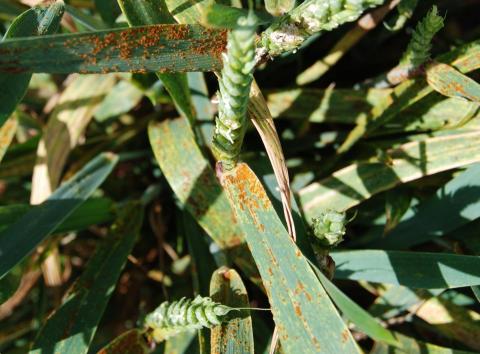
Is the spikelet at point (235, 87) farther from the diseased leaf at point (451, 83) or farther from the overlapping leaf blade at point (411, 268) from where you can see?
the diseased leaf at point (451, 83)

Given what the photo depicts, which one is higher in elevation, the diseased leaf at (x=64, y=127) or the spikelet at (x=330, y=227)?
the diseased leaf at (x=64, y=127)

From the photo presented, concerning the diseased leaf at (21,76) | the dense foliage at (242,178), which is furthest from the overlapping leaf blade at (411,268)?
the diseased leaf at (21,76)

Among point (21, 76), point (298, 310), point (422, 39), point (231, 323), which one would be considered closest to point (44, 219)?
point (21, 76)

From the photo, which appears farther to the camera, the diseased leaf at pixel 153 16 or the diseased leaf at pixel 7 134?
the diseased leaf at pixel 7 134

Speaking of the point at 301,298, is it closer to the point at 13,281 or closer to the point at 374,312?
the point at 374,312

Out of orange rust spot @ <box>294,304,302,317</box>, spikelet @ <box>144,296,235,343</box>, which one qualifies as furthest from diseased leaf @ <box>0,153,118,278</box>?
orange rust spot @ <box>294,304,302,317</box>

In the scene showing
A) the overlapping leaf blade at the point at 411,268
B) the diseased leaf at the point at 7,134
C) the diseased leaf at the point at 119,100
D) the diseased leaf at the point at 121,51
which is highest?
the diseased leaf at the point at 121,51

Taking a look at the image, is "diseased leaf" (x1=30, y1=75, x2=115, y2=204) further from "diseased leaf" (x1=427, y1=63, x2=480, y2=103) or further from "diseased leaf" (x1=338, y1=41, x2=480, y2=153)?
"diseased leaf" (x1=427, y1=63, x2=480, y2=103)
